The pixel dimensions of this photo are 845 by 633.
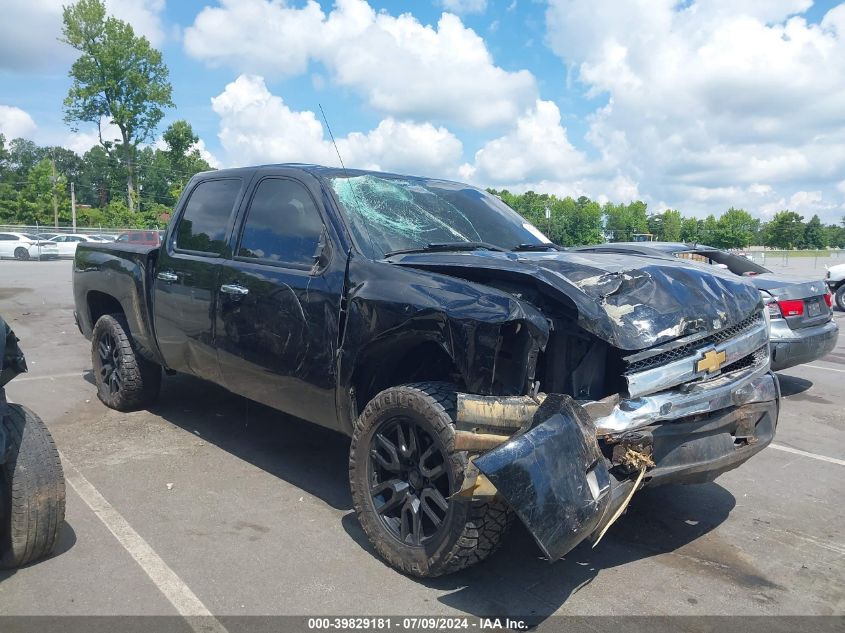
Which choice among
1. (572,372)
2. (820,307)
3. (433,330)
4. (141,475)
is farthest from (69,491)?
(820,307)

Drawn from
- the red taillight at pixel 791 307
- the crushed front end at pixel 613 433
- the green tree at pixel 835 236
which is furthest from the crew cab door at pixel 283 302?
the green tree at pixel 835 236

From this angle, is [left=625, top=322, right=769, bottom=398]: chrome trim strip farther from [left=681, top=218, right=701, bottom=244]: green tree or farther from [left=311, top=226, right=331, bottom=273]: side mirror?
[left=681, top=218, right=701, bottom=244]: green tree

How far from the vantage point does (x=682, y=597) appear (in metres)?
3.25

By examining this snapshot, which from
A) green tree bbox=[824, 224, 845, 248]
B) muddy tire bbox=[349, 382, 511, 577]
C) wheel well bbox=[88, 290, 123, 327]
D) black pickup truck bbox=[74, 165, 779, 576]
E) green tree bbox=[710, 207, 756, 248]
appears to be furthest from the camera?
green tree bbox=[824, 224, 845, 248]

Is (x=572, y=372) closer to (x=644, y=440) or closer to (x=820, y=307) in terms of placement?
(x=644, y=440)

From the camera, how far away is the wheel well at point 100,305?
21.1ft

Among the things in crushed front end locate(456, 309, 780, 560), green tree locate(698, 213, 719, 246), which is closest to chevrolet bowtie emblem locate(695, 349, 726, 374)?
crushed front end locate(456, 309, 780, 560)

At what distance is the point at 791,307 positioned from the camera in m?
7.39

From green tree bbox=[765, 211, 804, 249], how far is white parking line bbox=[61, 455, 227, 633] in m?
83.7

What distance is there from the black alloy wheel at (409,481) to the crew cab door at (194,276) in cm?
176

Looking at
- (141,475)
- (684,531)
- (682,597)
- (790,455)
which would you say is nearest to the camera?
(682,597)

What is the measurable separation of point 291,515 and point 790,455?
381cm

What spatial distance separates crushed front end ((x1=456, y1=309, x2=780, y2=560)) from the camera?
277 cm

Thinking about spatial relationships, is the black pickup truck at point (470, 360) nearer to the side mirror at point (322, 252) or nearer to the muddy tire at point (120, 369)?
the side mirror at point (322, 252)
